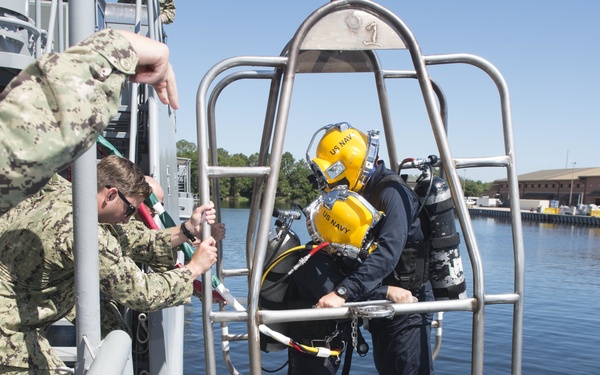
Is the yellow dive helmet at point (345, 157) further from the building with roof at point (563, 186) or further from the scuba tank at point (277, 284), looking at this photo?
the building with roof at point (563, 186)

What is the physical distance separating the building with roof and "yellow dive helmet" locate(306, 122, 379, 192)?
82.8 meters

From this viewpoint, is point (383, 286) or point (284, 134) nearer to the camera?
point (284, 134)

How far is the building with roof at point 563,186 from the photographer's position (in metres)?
80.9

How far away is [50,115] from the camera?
2.94 feet

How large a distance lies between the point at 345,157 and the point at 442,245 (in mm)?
793

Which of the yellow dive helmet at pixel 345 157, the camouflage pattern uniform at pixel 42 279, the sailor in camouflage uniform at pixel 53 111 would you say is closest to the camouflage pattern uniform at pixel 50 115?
the sailor in camouflage uniform at pixel 53 111

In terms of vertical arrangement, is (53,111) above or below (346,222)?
above

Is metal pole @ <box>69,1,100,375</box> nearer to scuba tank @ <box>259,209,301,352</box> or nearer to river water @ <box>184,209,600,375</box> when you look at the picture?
scuba tank @ <box>259,209,301,352</box>

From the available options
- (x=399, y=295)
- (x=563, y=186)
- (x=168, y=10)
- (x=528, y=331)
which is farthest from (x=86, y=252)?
(x=563, y=186)

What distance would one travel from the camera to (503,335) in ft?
39.7

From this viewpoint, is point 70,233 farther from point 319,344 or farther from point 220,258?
point 319,344

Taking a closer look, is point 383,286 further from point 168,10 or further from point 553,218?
point 553,218

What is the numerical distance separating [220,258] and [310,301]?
0.63 metres

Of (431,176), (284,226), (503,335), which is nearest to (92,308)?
(284,226)
